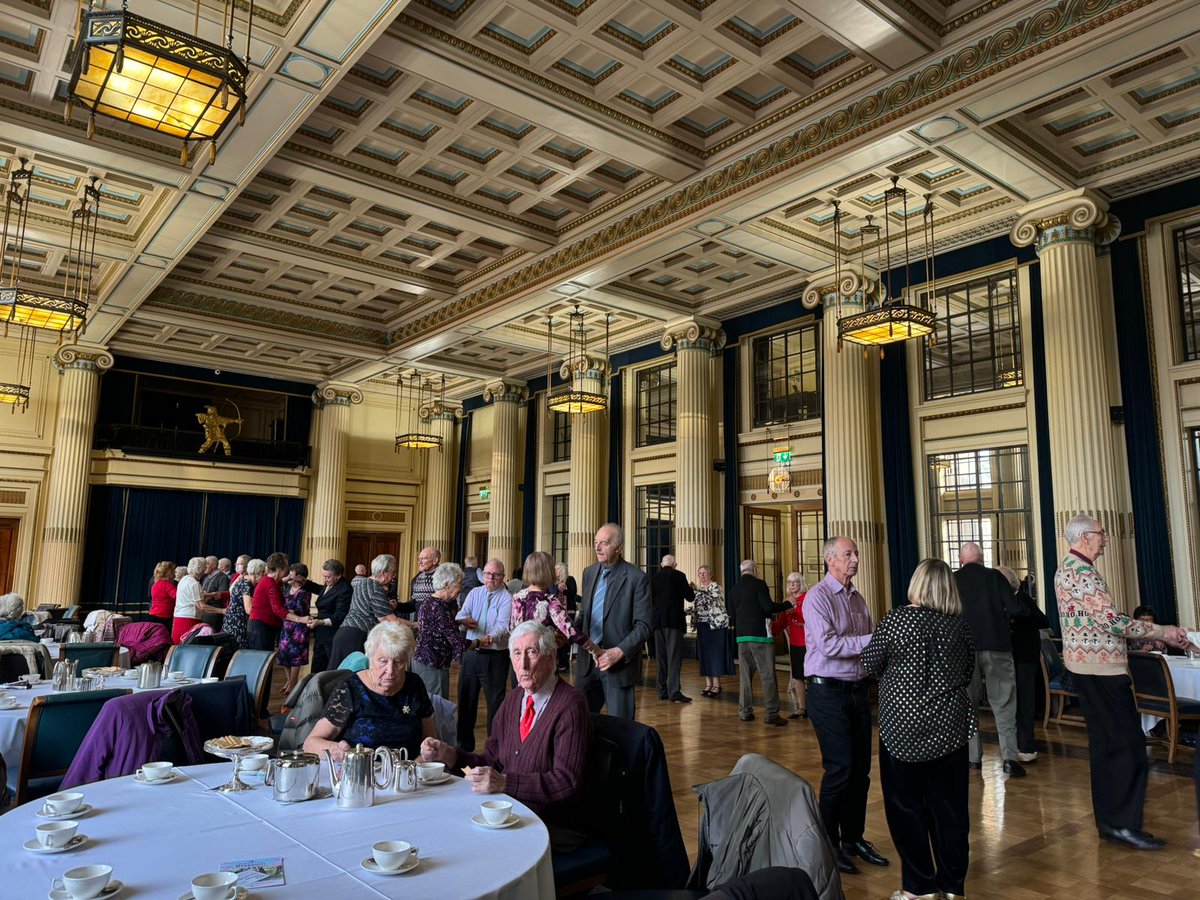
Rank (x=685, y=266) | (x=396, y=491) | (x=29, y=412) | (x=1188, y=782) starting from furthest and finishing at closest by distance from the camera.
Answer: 1. (x=396, y=491)
2. (x=29, y=412)
3. (x=685, y=266)
4. (x=1188, y=782)

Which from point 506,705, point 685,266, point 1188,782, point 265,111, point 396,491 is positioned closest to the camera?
point 506,705

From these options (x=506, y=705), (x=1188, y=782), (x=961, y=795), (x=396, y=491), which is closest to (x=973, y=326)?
(x=1188, y=782)

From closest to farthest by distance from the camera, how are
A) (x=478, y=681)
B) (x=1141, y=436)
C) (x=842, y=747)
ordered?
(x=842, y=747) < (x=478, y=681) < (x=1141, y=436)

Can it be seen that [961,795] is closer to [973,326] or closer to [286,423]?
[973,326]

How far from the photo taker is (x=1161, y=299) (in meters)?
8.45

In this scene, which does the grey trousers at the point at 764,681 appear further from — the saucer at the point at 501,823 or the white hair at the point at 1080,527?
the saucer at the point at 501,823

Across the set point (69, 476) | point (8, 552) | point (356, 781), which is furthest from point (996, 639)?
point (8, 552)

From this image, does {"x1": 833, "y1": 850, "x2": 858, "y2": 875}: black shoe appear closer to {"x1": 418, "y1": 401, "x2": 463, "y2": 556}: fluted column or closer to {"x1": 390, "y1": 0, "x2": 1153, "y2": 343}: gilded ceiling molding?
{"x1": 390, "y1": 0, "x2": 1153, "y2": 343}: gilded ceiling molding

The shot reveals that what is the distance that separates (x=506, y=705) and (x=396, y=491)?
16804 millimetres

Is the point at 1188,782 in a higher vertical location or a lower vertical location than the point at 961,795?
lower

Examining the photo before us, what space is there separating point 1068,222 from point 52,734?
371 inches

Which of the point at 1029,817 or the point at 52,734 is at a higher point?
the point at 52,734

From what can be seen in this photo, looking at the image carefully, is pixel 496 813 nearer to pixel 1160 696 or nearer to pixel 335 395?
pixel 1160 696

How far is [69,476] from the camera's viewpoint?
576 inches
